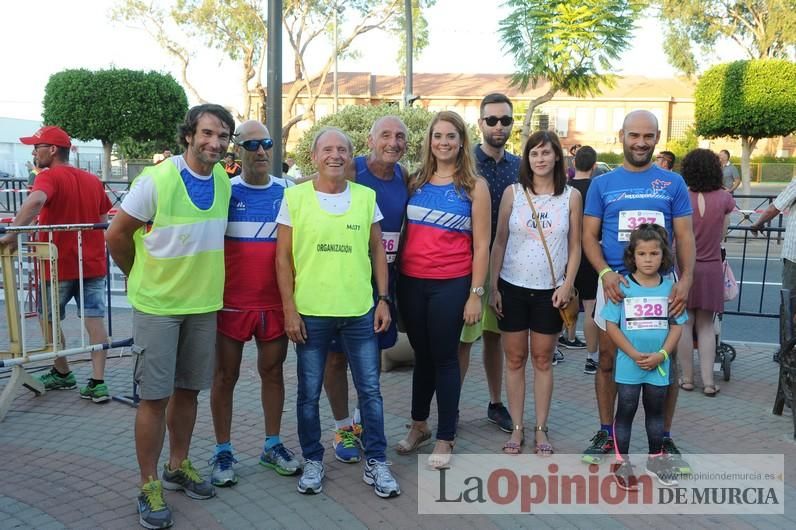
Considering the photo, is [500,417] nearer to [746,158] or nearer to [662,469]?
[662,469]

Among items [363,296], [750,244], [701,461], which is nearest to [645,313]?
[701,461]

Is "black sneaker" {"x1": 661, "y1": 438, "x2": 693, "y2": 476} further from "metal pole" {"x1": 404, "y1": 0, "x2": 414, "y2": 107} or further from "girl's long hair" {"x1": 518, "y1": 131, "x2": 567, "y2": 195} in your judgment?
"metal pole" {"x1": 404, "y1": 0, "x2": 414, "y2": 107}

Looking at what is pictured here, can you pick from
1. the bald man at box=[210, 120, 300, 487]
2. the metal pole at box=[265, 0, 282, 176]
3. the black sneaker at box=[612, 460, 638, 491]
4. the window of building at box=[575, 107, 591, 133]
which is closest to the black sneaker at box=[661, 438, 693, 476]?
the black sneaker at box=[612, 460, 638, 491]

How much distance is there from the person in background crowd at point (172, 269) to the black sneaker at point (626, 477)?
7.56ft

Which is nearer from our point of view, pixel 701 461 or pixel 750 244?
pixel 701 461

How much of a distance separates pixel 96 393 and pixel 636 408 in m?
3.87

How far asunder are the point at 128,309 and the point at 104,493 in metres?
5.56

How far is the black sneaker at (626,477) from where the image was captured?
4.08m

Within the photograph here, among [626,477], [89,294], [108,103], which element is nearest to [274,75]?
[89,294]

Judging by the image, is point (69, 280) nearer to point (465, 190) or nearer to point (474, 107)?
point (465, 190)

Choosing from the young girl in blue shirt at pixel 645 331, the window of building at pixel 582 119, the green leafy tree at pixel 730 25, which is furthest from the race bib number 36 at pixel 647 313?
the window of building at pixel 582 119

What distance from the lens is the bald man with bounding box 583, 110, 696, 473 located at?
420 cm

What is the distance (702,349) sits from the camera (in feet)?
19.5

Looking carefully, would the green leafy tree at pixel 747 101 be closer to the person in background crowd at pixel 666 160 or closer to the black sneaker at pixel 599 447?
the person in background crowd at pixel 666 160
